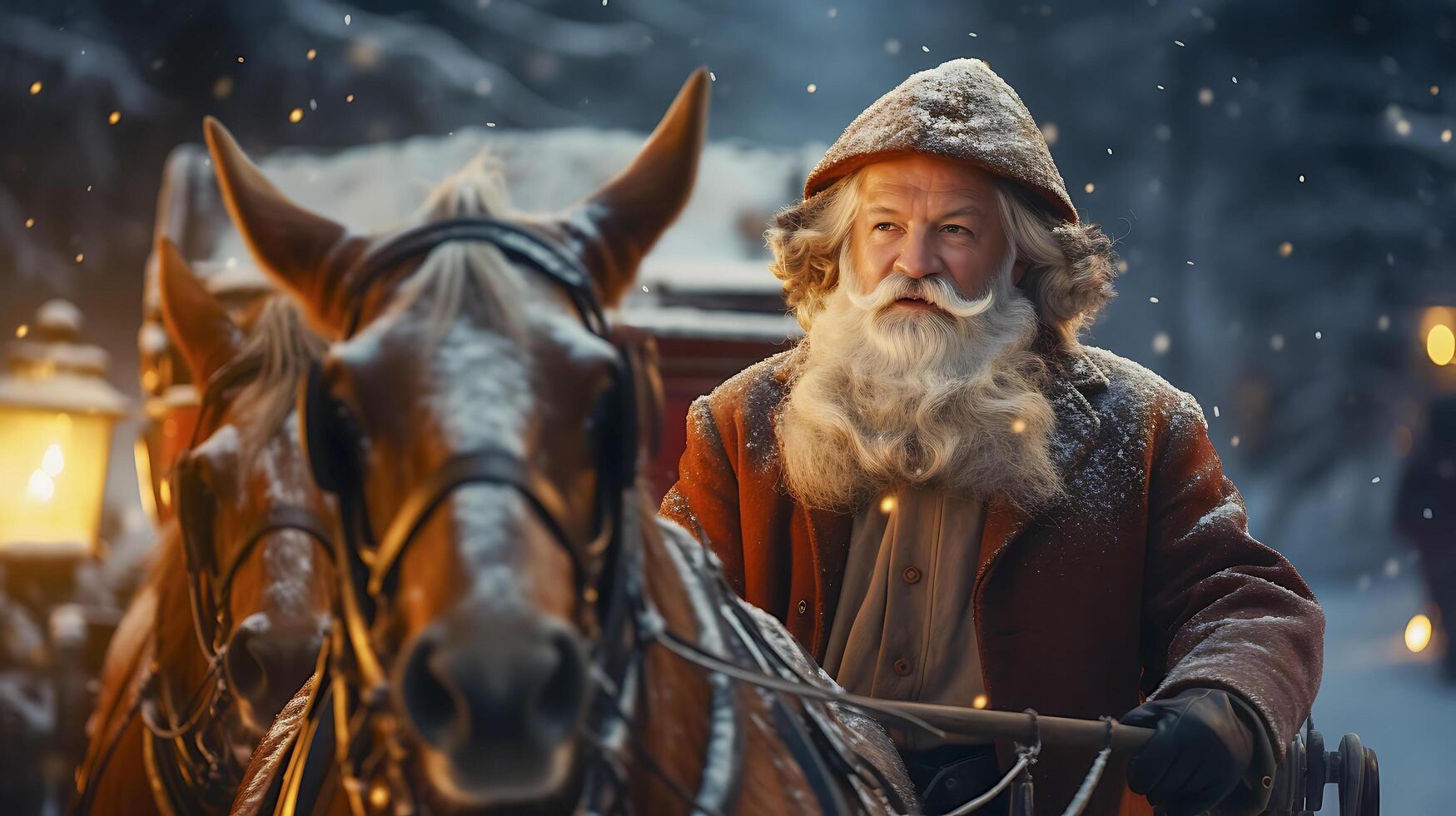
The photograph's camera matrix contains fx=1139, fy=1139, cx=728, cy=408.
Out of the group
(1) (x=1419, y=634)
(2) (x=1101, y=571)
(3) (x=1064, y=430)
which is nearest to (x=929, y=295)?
(3) (x=1064, y=430)

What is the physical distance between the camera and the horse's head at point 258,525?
1.65m

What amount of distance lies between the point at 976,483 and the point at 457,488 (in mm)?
1317

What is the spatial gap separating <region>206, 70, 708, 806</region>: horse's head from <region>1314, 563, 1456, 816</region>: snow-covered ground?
21.2ft

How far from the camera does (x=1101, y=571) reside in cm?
194

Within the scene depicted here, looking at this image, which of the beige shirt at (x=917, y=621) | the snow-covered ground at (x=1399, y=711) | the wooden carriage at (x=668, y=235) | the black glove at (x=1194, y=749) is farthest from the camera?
the snow-covered ground at (x=1399, y=711)

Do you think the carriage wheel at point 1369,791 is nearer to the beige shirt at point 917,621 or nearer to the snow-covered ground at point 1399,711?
the beige shirt at point 917,621

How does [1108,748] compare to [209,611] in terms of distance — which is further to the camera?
[209,611]

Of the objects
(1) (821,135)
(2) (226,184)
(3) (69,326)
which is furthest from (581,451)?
(3) (69,326)

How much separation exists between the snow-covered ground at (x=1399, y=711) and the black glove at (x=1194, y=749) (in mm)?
5354

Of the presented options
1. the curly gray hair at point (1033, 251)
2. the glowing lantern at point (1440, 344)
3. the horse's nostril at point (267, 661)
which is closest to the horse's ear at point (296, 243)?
the horse's nostril at point (267, 661)

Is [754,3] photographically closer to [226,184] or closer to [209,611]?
[209,611]

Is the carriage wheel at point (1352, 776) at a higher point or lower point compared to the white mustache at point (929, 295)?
lower

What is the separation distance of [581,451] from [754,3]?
4592 mm

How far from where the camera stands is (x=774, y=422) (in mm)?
2193
